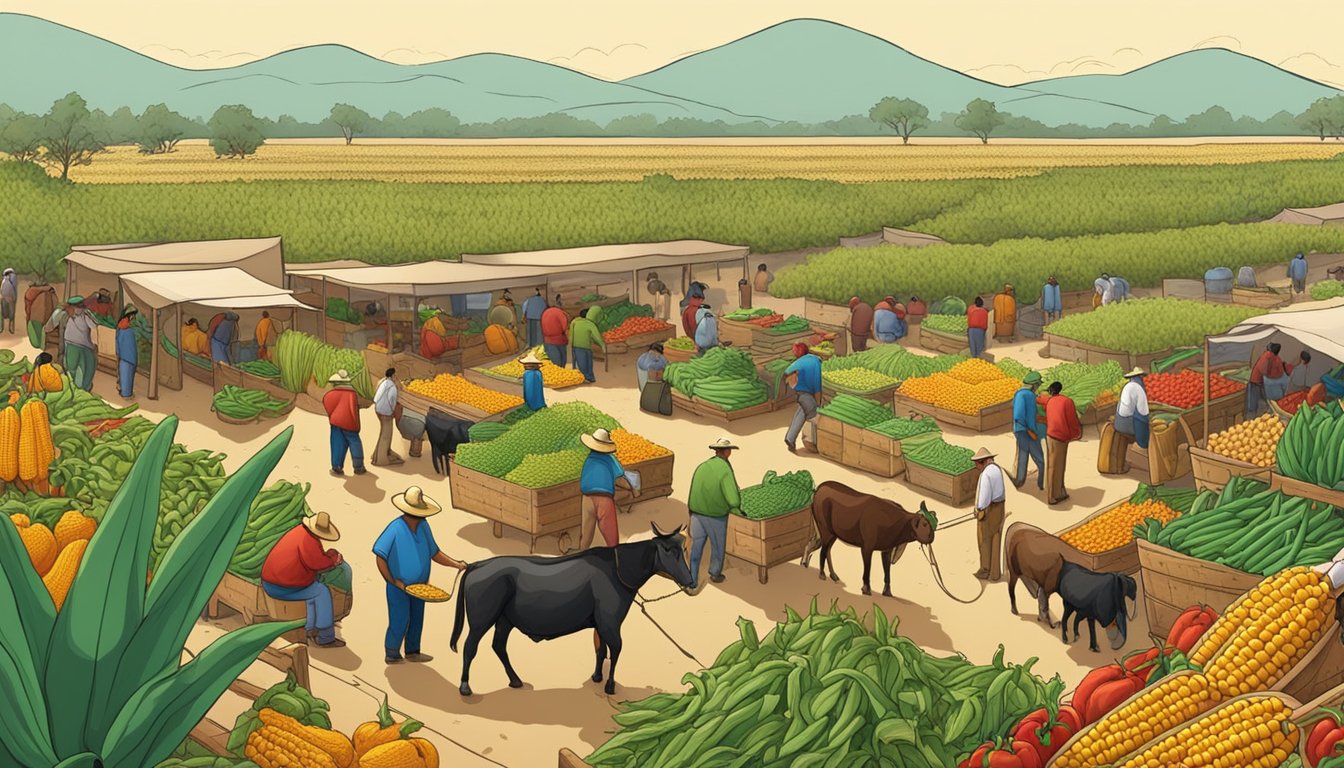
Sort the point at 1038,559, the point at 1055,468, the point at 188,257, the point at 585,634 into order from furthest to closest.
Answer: the point at 188,257 → the point at 1055,468 → the point at 585,634 → the point at 1038,559

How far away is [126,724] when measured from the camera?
5258 mm

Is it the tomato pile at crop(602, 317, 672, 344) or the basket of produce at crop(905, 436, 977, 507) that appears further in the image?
the tomato pile at crop(602, 317, 672, 344)

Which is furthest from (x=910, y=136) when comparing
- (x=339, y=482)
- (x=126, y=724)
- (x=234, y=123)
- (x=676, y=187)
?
(x=126, y=724)

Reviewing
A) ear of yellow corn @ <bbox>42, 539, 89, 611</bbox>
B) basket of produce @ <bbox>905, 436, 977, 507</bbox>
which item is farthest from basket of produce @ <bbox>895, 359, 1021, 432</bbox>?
ear of yellow corn @ <bbox>42, 539, 89, 611</bbox>

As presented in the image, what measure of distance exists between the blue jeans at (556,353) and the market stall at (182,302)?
13.0 feet

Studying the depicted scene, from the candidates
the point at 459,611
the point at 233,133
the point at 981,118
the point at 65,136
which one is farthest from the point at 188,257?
the point at 981,118

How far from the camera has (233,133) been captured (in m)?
95.8

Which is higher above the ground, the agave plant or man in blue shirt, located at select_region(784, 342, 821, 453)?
the agave plant

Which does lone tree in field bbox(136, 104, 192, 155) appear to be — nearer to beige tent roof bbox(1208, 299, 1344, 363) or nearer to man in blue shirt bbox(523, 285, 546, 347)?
man in blue shirt bbox(523, 285, 546, 347)

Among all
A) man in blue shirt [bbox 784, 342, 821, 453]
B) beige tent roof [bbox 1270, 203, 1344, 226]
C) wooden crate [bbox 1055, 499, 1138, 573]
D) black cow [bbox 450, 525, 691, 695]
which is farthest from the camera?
beige tent roof [bbox 1270, 203, 1344, 226]

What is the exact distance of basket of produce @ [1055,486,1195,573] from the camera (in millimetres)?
13188

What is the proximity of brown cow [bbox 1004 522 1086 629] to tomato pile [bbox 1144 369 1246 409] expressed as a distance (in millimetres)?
6843

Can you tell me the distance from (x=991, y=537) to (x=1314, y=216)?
3449 cm

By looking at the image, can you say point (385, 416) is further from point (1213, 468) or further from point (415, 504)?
point (1213, 468)
